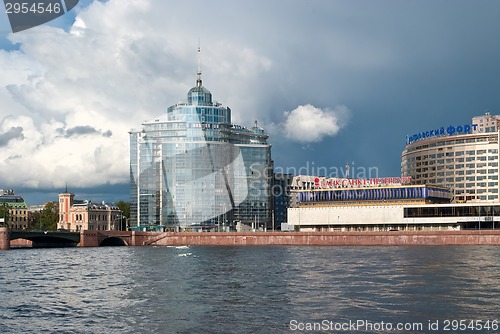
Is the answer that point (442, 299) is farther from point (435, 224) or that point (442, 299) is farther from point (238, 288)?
point (435, 224)

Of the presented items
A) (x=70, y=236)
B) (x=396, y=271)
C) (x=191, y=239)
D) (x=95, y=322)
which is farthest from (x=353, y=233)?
(x=95, y=322)

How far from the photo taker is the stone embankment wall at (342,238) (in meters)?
164

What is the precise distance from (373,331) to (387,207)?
153065 mm

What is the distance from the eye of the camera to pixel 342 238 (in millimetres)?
180500

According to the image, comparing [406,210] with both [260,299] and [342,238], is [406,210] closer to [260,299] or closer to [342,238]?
[342,238]

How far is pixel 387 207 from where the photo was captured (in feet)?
634

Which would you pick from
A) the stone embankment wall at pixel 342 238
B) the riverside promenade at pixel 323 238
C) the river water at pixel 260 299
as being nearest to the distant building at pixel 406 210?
the riverside promenade at pixel 323 238

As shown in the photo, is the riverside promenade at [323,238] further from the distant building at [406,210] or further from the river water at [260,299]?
the river water at [260,299]

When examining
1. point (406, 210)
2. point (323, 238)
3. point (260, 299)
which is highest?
point (406, 210)

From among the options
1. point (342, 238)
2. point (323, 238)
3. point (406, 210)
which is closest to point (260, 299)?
point (342, 238)

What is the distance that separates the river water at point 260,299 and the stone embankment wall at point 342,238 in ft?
250

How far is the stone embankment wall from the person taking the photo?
6447 inches

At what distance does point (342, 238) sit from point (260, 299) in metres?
124

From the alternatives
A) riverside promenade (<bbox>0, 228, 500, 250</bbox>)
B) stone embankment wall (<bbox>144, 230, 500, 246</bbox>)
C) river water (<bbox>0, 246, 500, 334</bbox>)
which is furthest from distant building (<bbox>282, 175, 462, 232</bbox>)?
river water (<bbox>0, 246, 500, 334</bbox>)
